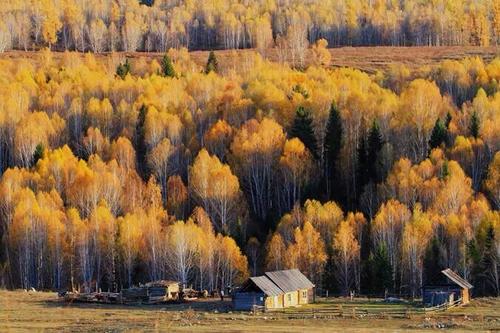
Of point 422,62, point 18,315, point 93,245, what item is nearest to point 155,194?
point 93,245

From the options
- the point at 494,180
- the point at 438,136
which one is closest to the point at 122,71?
the point at 438,136

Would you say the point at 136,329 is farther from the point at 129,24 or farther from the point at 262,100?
the point at 129,24

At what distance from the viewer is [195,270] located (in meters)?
91.3

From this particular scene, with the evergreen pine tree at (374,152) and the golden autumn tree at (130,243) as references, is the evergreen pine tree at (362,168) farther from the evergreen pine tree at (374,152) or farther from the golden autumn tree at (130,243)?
the golden autumn tree at (130,243)

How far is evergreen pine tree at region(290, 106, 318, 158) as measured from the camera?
11569 cm

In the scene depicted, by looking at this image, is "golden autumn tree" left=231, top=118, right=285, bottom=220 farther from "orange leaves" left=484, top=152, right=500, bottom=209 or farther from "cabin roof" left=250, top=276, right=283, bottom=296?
"cabin roof" left=250, top=276, right=283, bottom=296

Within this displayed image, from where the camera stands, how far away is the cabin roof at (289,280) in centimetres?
7324

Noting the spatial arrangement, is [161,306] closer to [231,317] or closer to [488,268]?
[231,317]

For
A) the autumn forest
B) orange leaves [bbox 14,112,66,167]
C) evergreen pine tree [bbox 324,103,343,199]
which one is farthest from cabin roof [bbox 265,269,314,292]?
orange leaves [bbox 14,112,66,167]

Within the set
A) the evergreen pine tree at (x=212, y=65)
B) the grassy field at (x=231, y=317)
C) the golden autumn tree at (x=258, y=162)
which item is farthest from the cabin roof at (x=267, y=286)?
the evergreen pine tree at (x=212, y=65)

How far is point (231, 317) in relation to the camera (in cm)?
6206

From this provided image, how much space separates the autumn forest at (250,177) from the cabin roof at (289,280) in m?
9.04

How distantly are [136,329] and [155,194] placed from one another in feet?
185

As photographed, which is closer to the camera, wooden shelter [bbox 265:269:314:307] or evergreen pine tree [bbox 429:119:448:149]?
wooden shelter [bbox 265:269:314:307]
